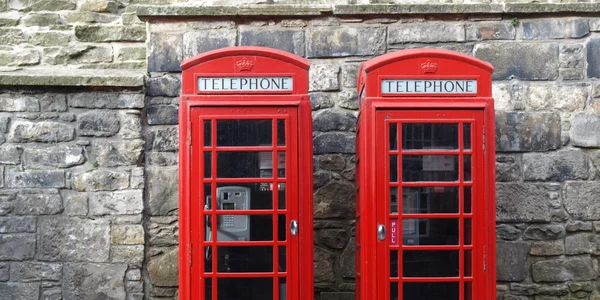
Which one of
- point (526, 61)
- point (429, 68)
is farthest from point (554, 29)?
point (429, 68)

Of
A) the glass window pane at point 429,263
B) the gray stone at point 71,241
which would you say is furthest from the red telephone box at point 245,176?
the gray stone at point 71,241

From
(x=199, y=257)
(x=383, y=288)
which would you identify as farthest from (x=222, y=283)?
(x=383, y=288)

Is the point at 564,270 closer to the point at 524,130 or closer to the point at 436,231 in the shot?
the point at 524,130

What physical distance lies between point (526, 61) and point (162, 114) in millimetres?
3147

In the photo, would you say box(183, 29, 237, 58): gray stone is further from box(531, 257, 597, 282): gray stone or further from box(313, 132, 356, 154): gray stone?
box(531, 257, 597, 282): gray stone

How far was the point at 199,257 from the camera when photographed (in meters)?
5.06

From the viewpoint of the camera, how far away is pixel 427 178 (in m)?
5.00

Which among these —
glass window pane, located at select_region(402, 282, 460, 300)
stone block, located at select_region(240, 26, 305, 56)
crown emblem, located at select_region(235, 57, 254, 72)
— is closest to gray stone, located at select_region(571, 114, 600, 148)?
glass window pane, located at select_region(402, 282, 460, 300)

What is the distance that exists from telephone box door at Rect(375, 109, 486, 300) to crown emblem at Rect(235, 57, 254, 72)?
3.11 feet

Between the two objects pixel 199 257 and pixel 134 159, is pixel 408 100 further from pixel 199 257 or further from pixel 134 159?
pixel 134 159

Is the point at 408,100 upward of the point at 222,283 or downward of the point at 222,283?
upward

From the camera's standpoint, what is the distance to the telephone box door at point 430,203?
16.3 ft

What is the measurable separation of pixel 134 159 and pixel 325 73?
1784 millimetres

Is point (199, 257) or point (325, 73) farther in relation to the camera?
point (325, 73)
